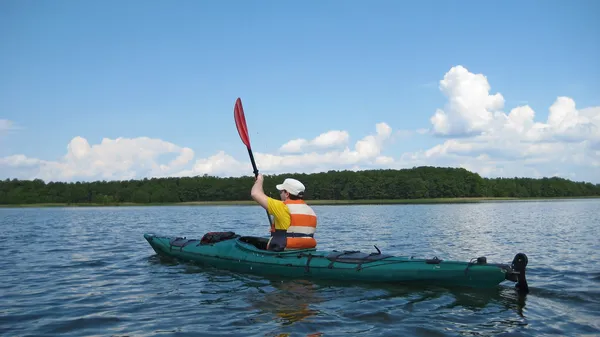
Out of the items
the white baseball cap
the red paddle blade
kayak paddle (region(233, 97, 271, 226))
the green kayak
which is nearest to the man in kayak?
the white baseball cap

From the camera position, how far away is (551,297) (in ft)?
27.9

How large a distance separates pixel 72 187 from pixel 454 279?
11074cm

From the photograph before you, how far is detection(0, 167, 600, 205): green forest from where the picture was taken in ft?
338

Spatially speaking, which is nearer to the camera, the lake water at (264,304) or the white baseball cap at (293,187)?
the lake water at (264,304)

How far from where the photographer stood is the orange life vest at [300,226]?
388 inches

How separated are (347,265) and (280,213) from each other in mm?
1596

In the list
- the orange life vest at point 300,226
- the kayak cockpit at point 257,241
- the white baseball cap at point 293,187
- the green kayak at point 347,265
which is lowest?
the green kayak at point 347,265

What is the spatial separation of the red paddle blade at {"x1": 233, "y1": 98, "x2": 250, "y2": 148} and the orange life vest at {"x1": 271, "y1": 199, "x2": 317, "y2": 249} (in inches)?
130

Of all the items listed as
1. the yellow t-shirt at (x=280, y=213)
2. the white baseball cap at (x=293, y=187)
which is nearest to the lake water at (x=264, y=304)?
the yellow t-shirt at (x=280, y=213)

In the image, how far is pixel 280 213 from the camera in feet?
32.3

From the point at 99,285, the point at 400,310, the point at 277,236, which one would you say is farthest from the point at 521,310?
the point at 99,285

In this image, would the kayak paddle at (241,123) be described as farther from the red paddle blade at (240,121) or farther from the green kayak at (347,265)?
the green kayak at (347,265)

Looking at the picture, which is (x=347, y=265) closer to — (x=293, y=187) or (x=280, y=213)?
(x=280, y=213)

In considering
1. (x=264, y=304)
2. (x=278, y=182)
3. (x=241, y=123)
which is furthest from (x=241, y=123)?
(x=278, y=182)
